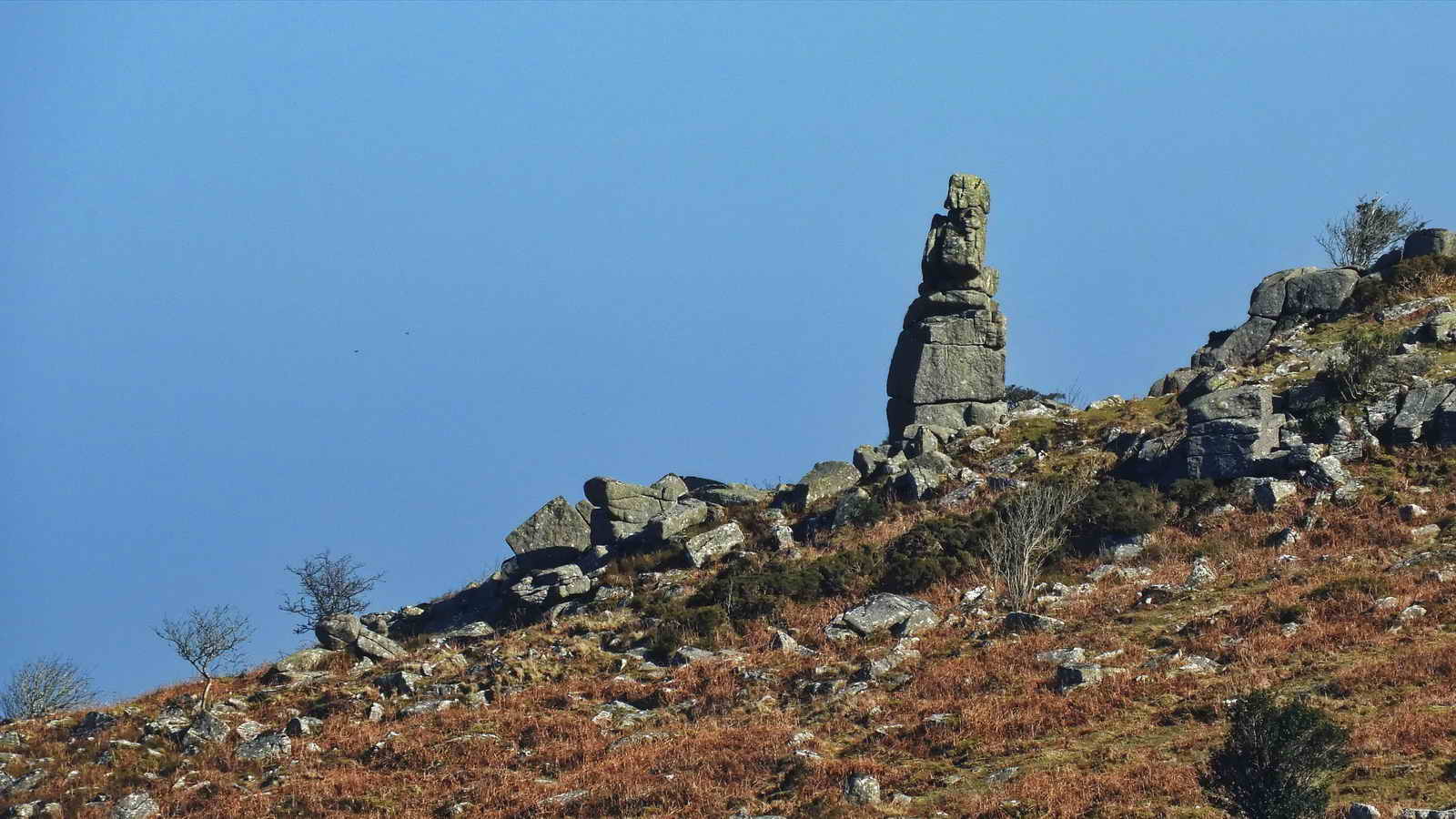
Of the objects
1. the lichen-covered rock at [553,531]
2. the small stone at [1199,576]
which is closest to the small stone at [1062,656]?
the small stone at [1199,576]

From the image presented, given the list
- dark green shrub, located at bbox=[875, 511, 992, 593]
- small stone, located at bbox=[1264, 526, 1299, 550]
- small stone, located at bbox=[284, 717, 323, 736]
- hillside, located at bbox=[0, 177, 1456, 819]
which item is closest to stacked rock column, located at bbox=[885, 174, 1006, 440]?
hillside, located at bbox=[0, 177, 1456, 819]

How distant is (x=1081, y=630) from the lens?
30500mm

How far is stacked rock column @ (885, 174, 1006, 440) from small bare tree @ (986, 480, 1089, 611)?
1448cm

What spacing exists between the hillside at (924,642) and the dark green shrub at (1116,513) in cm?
14

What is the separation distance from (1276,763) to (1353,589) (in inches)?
535

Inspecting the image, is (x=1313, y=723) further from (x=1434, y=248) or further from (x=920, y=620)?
(x=1434, y=248)

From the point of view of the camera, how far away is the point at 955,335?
2234 inches

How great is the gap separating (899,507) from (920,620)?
11.9m

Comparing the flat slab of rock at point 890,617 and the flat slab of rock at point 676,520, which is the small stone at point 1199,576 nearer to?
the flat slab of rock at point 890,617

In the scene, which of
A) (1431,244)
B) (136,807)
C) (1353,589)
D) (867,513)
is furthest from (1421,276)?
(136,807)

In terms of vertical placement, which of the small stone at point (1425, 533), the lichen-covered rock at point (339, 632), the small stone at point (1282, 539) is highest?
the lichen-covered rock at point (339, 632)

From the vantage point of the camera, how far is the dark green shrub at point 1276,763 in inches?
674

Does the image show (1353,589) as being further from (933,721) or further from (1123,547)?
(933,721)

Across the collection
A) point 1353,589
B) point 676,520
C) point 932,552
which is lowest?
point 1353,589
